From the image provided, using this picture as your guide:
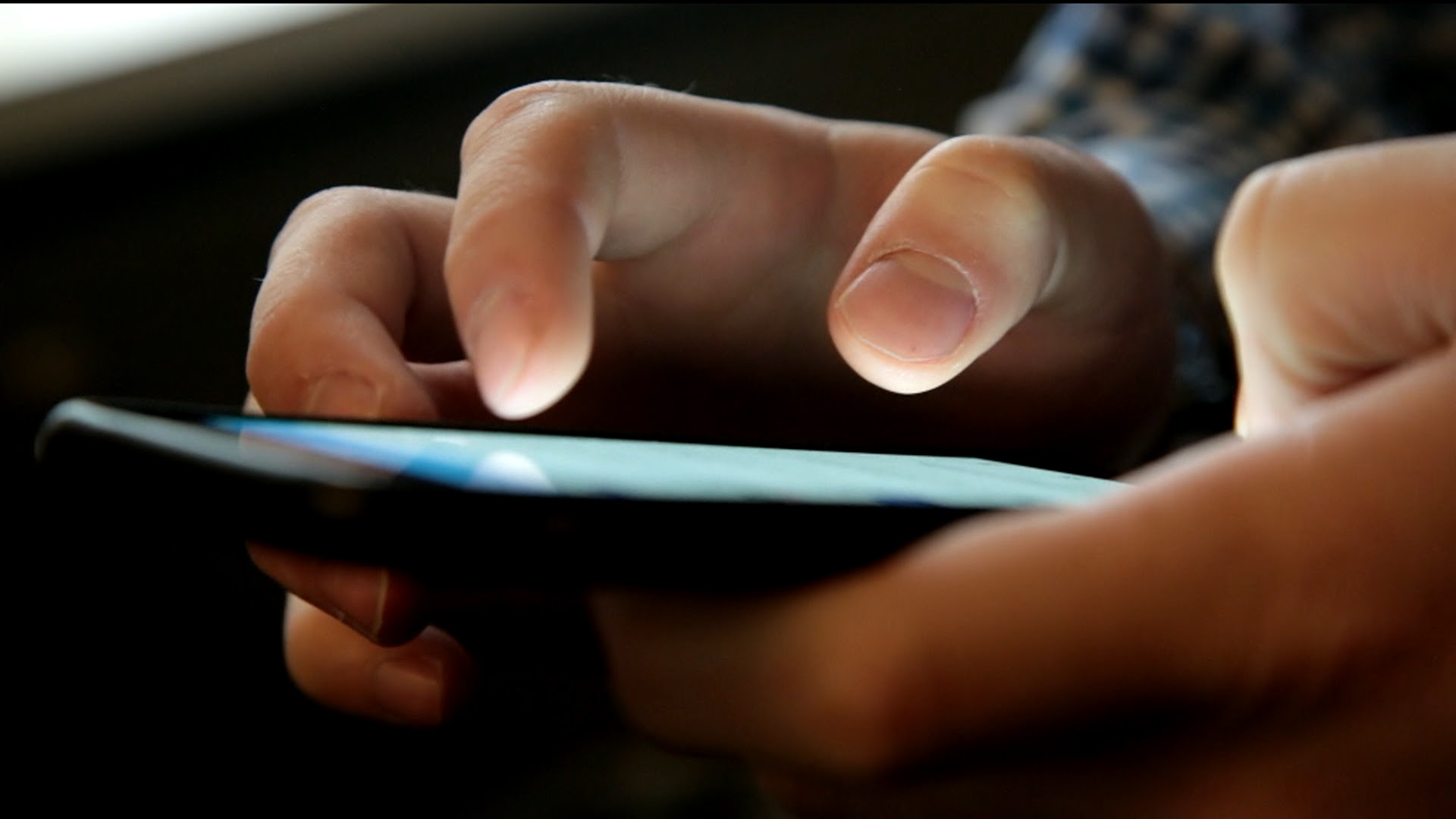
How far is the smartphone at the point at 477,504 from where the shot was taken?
0.54 ft

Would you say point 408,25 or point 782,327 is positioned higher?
point 408,25

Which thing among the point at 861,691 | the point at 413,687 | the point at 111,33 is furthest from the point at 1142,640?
the point at 111,33

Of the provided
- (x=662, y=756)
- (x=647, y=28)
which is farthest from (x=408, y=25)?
(x=662, y=756)

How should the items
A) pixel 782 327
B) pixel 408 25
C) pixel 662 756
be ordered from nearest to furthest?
1. pixel 782 327
2. pixel 662 756
3. pixel 408 25

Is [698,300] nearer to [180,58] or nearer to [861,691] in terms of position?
[861,691]

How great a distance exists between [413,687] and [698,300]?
0.16m

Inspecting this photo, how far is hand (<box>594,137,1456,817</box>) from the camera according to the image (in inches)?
7.2

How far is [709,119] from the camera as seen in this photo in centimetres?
41

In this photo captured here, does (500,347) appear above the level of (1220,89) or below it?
below

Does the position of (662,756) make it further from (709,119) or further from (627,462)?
(627,462)

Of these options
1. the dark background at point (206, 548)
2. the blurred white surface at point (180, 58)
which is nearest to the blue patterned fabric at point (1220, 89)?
the dark background at point (206, 548)

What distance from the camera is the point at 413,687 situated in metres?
0.38

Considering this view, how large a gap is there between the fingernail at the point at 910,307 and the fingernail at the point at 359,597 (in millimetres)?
144

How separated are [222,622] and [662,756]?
0.29 metres
